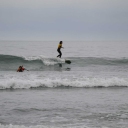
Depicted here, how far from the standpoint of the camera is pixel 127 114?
9094 millimetres

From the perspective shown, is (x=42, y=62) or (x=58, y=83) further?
(x=42, y=62)

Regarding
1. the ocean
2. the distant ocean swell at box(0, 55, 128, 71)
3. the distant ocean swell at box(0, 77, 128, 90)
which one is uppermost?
the distant ocean swell at box(0, 55, 128, 71)

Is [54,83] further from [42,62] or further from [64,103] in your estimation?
[42,62]

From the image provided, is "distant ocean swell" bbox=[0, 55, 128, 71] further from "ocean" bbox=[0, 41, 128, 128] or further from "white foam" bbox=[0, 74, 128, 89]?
"ocean" bbox=[0, 41, 128, 128]

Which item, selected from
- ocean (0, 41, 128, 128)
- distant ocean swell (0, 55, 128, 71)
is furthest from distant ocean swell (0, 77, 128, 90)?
distant ocean swell (0, 55, 128, 71)

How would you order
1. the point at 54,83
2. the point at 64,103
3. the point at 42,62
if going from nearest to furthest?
the point at 64,103 < the point at 54,83 < the point at 42,62

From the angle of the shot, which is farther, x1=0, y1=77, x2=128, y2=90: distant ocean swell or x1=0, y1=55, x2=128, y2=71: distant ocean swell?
x1=0, y1=55, x2=128, y2=71: distant ocean swell

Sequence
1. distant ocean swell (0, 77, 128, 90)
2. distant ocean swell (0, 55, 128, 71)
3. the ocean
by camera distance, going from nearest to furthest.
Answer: the ocean
distant ocean swell (0, 77, 128, 90)
distant ocean swell (0, 55, 128, 71)

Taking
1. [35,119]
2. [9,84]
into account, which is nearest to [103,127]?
[35,119]

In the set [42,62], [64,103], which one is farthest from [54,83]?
[42,62]

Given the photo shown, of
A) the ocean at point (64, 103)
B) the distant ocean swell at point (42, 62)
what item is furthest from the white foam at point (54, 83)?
the distant ocean swell at point (42, 62)

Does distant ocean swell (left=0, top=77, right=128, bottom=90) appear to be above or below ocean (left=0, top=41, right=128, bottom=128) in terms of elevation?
above

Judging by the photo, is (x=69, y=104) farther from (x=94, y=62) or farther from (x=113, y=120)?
(x=94, y=62)

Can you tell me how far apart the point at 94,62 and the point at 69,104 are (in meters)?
17.9
